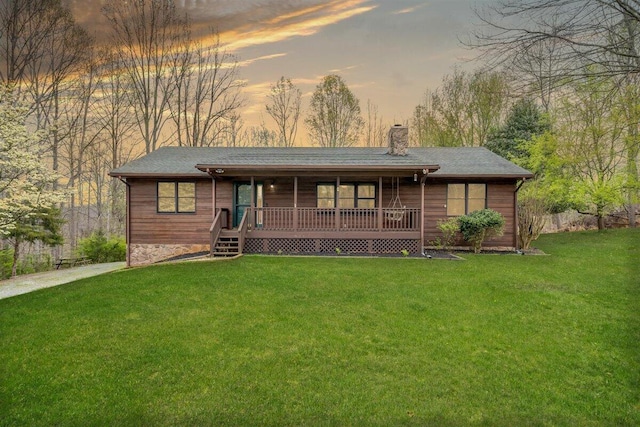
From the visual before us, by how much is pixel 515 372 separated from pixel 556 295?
3778 mm

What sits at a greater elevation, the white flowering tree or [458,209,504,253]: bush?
the white flowering tree

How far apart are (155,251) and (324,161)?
777 cm

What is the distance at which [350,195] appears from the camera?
43.7 feet

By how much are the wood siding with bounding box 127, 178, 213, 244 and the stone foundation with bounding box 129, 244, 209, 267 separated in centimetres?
20

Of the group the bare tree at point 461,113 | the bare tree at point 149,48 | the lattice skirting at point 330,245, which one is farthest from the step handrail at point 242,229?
the bare tree at point 461,113

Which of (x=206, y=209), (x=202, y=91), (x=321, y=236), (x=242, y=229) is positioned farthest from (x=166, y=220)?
(x=202, y=91)

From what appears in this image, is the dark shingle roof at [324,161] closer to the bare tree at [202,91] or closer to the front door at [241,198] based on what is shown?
the front door at [241,198]

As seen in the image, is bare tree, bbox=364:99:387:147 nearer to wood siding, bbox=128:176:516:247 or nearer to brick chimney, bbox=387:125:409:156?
brick chimney, bbox=387:125:409:156

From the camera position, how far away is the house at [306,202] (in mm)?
11922

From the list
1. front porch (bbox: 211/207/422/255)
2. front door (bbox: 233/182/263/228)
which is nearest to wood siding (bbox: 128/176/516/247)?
front door (bbox: 233/182/263/228)

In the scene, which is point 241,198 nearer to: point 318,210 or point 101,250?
point 318,210

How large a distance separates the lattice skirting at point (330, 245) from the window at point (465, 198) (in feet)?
8.49

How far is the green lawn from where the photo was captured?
314cm

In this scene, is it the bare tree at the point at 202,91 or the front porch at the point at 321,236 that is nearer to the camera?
the front porch at the point at 321,236
